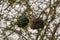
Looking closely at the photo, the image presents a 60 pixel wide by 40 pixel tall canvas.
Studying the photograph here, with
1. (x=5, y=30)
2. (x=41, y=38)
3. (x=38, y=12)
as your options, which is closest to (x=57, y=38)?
(x=41, y=38)

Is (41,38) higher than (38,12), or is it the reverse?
(38,12)

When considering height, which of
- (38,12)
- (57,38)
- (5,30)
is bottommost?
(57,38)

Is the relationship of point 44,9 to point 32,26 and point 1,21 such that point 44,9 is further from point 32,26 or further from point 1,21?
point 1,21

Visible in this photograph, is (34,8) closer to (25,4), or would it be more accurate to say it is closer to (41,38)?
(25,4)

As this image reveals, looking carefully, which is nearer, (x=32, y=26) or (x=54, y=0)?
(x=32, y=26)

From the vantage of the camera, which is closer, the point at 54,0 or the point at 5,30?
the point at 5,30

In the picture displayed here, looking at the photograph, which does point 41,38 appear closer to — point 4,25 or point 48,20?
point 48,20

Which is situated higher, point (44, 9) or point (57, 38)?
point (44, 9)

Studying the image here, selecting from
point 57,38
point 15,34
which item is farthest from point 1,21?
point 57,38

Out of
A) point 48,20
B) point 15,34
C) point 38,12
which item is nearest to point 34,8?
point 38,12
